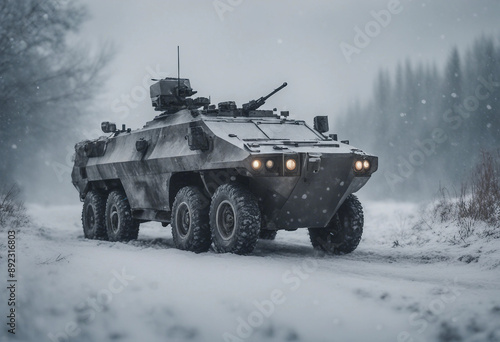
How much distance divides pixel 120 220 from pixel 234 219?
159 inches

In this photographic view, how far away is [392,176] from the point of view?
124 ft

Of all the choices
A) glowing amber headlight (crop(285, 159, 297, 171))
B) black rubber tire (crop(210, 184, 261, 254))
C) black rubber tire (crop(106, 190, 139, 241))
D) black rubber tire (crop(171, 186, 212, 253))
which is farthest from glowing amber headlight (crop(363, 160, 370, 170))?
black rubber tire (crop(106, 190, 139, 241))

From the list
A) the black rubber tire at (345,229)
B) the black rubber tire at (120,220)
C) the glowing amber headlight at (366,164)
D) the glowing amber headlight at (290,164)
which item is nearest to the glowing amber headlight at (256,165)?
the glowing amber headlight at (290,164)

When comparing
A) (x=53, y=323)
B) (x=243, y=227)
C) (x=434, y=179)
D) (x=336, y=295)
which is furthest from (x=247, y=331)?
(x=434, y=179)

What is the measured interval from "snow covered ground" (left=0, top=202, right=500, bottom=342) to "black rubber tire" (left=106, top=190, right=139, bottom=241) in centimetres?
385

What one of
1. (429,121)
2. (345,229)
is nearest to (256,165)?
(345,229)

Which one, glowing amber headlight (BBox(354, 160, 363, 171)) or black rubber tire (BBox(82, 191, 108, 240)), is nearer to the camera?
glowing amber headlight (BBox(354, 160, 363, 171))

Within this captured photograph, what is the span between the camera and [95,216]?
11.9 meters

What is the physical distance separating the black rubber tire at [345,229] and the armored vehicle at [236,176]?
0.04ft

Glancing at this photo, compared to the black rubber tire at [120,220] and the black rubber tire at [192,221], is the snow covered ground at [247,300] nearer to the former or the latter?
the black rubber tire at [192,221]

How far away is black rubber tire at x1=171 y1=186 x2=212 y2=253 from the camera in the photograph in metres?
8.19

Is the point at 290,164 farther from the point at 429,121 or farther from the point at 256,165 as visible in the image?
the point at 429,121

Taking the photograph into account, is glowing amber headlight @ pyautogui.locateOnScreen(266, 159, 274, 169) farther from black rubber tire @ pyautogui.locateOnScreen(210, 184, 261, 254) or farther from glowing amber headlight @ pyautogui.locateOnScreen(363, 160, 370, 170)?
glowing amber headlight @ pyautogui.locateOnScreen(363, 160, 370, 170)

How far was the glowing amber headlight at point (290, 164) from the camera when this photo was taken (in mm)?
7246
